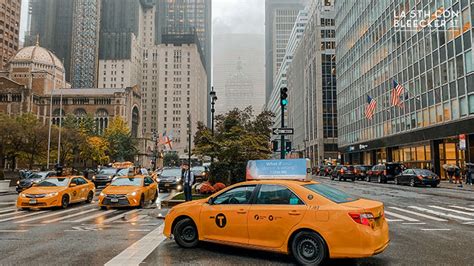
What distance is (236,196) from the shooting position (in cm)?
765

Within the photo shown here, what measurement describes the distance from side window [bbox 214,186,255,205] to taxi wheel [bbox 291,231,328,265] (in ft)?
4.29

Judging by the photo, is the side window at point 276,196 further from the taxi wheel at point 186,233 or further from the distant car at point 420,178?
the distant car at point 420,178

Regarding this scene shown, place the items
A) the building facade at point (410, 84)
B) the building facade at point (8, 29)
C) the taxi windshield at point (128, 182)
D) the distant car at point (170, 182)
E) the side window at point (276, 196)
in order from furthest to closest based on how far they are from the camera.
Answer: the building facade at point (8, 29) < the building facade at point (410, 84) < the distant car at point (170, 182) < the taxi windshield at point (128, 182) < the side window at point (276, 196)

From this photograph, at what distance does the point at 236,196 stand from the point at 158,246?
2.19 m

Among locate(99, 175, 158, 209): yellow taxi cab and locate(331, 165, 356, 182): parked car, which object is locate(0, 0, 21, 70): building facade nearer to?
locate(331, 165, 356, 182): parked car

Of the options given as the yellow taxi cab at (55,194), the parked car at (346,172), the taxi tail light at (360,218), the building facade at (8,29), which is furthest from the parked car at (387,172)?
the building facade at (8,29)

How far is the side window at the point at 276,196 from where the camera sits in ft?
23.0

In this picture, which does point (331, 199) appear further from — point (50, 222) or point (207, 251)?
point (50, 222)

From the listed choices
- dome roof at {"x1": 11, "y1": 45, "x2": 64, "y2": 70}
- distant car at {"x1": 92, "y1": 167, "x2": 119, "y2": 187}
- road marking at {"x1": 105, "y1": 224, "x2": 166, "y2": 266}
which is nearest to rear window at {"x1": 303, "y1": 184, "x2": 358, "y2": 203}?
road marking at {"x1": 105, "y1": 224, "x2": 166, "y2": 266}

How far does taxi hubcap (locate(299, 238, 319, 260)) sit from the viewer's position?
21.3ft

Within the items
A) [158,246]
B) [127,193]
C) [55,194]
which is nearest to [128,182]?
[127,193]

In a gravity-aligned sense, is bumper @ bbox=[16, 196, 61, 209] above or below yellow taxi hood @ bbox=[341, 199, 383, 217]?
below

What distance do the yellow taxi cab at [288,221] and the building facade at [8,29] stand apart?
14324cm

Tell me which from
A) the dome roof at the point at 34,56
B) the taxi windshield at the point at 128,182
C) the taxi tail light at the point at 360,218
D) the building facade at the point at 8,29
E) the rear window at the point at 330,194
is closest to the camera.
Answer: the taxi tail light at the point at 360,218
